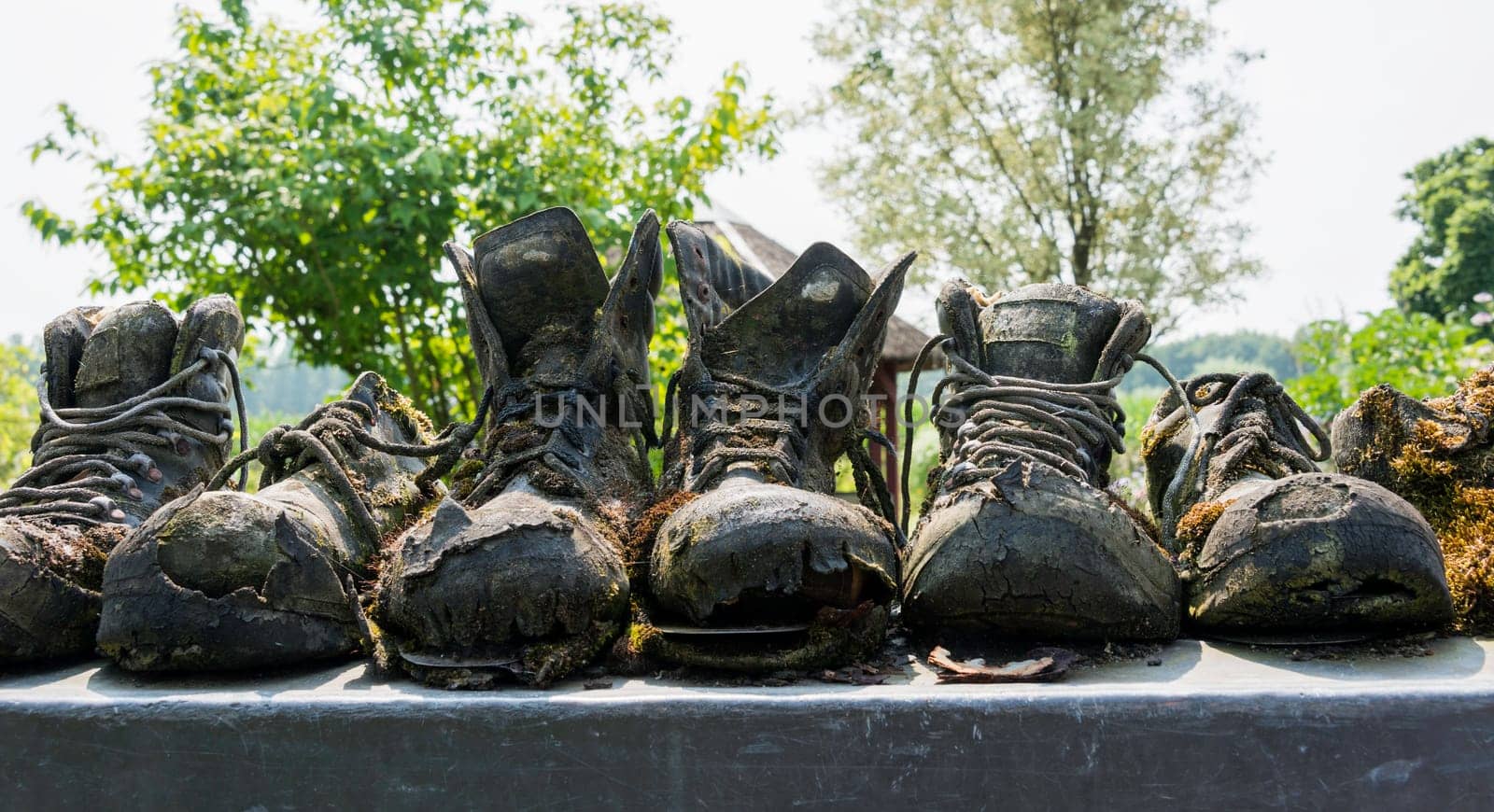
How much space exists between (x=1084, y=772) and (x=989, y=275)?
15.0 meters

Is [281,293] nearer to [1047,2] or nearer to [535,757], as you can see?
[535,757]

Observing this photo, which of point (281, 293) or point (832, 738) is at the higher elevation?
point (281, 293)

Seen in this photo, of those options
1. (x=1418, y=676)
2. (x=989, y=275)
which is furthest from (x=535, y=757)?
(x=989, y=275)

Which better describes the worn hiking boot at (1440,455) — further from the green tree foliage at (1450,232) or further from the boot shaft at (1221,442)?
the green tree foliage at (1450,232)

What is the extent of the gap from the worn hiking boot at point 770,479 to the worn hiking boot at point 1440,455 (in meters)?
1.07

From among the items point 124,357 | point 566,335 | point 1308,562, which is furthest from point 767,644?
point 124,357

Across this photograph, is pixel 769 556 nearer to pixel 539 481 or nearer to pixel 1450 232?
pixel 539 481

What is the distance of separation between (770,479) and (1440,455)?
1435 millimetres

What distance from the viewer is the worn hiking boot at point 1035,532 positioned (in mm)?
1928

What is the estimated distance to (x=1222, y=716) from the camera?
5.66 feet

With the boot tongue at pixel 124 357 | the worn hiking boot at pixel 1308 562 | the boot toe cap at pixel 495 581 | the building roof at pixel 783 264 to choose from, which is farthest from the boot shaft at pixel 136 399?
the building roof at pixel 783 264

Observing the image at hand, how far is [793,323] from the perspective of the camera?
268cm

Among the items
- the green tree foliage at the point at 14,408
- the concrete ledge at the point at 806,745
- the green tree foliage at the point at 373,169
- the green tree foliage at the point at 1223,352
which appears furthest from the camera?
the green tree foliage at the point at 1223,352

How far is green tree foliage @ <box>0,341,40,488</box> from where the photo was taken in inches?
548
